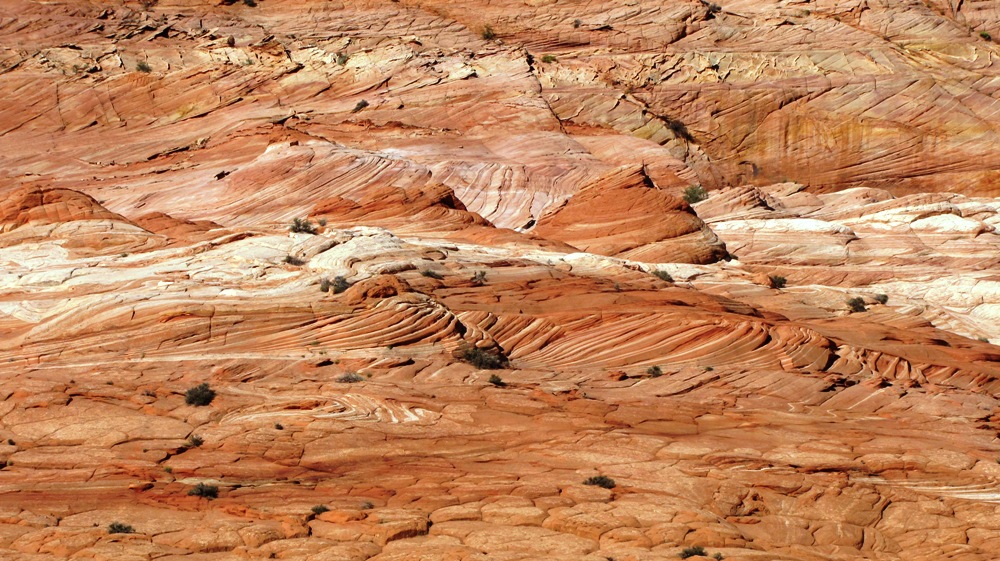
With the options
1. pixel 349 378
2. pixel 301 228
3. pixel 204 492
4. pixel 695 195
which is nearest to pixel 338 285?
pixel 349 378

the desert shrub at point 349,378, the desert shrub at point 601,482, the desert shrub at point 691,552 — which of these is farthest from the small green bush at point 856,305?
the desert shrub at point 691,552

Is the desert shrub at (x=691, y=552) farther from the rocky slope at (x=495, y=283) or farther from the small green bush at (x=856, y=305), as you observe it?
the small green bush at (x=856, y=305)

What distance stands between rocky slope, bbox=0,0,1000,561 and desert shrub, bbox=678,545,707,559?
273 mm

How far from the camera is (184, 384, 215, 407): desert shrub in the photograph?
57.7ft

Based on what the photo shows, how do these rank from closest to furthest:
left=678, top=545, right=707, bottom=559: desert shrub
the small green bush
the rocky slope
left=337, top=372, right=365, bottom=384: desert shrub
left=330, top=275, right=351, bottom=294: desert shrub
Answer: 1. left=678, top=545, right=707, bottom=559: desert shrub
2. the rocky slope
3. left=337, top=372, right=365, bottom=384: desert shrub
4. left=330, top=275, right=351, bottom=294: desert shrub
5. the small green bush

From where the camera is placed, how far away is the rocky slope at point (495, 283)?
1423 centimetres

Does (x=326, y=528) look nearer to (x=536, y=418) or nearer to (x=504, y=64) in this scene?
(x=536, y=418)

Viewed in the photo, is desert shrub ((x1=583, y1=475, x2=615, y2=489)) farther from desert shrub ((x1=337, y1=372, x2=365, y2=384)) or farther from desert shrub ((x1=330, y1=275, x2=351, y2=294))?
desert shrub ((x1=330, y1=275, x2=351, y2=294))

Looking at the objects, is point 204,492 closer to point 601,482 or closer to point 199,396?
point 199,396

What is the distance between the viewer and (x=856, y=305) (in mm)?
28547

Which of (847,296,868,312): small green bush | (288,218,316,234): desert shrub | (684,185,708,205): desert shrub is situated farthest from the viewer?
(684,185,708,205): desert shrub

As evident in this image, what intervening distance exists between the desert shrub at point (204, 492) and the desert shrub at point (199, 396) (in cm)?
385

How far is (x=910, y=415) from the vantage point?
19688mm

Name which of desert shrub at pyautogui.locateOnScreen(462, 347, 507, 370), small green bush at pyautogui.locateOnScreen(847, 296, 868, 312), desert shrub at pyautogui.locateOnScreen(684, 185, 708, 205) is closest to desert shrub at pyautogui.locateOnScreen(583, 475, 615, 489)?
desert shrub at pyautogui.locateOnScreen(462, 347, 507, 370)
